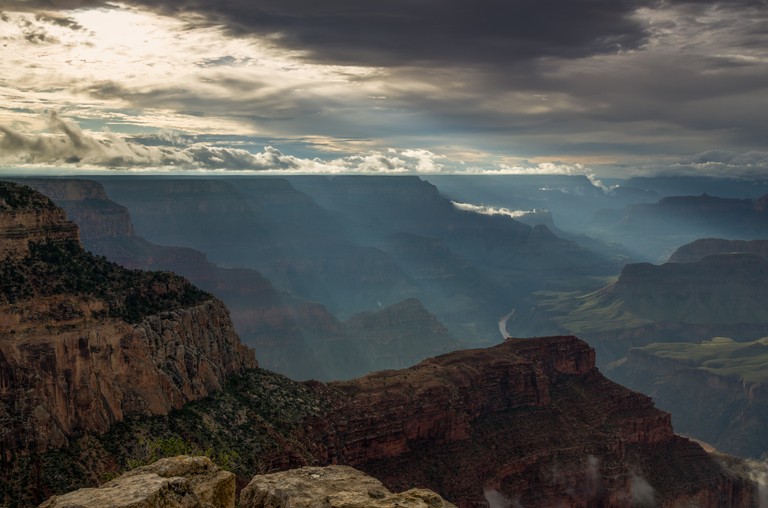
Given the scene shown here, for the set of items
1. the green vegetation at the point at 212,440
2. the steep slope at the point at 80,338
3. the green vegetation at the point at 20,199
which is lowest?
the green vegetation at the point at 212,440

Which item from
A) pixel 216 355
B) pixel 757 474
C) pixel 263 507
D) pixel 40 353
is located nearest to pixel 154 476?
pixel 263 507

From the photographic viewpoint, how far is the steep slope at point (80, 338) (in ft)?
236

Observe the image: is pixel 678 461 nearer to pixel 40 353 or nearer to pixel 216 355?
pixel 216 355

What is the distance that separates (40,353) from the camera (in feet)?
241

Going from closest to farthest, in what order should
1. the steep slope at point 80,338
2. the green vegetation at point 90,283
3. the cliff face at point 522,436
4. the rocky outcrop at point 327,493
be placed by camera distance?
1. the rocky outcrop at point 327,493
2. the steep slope at point 80,338
3. the green vegetation at point 90,283
4. the cliff face at point 522,436

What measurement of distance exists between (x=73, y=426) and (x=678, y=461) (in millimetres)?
109710

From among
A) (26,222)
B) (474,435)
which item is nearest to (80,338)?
(26,222)

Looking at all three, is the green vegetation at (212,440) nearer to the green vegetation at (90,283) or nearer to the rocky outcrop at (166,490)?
the green vegetation at (90,283)

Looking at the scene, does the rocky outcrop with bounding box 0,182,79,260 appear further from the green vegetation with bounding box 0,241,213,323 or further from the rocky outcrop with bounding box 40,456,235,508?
the rocky outcrop with bounding box 40,456,235,508

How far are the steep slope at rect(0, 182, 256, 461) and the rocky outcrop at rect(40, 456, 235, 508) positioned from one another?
159 feet

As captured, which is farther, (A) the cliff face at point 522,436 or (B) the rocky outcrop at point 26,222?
(A) the cliff face at point 522,436

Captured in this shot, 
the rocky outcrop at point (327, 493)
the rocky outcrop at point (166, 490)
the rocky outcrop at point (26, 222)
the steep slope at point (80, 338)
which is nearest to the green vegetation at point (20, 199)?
the rocky outcrop at point (26, 222)

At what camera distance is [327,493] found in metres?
26.0

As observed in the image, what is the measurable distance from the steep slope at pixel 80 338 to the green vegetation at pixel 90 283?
139mm
